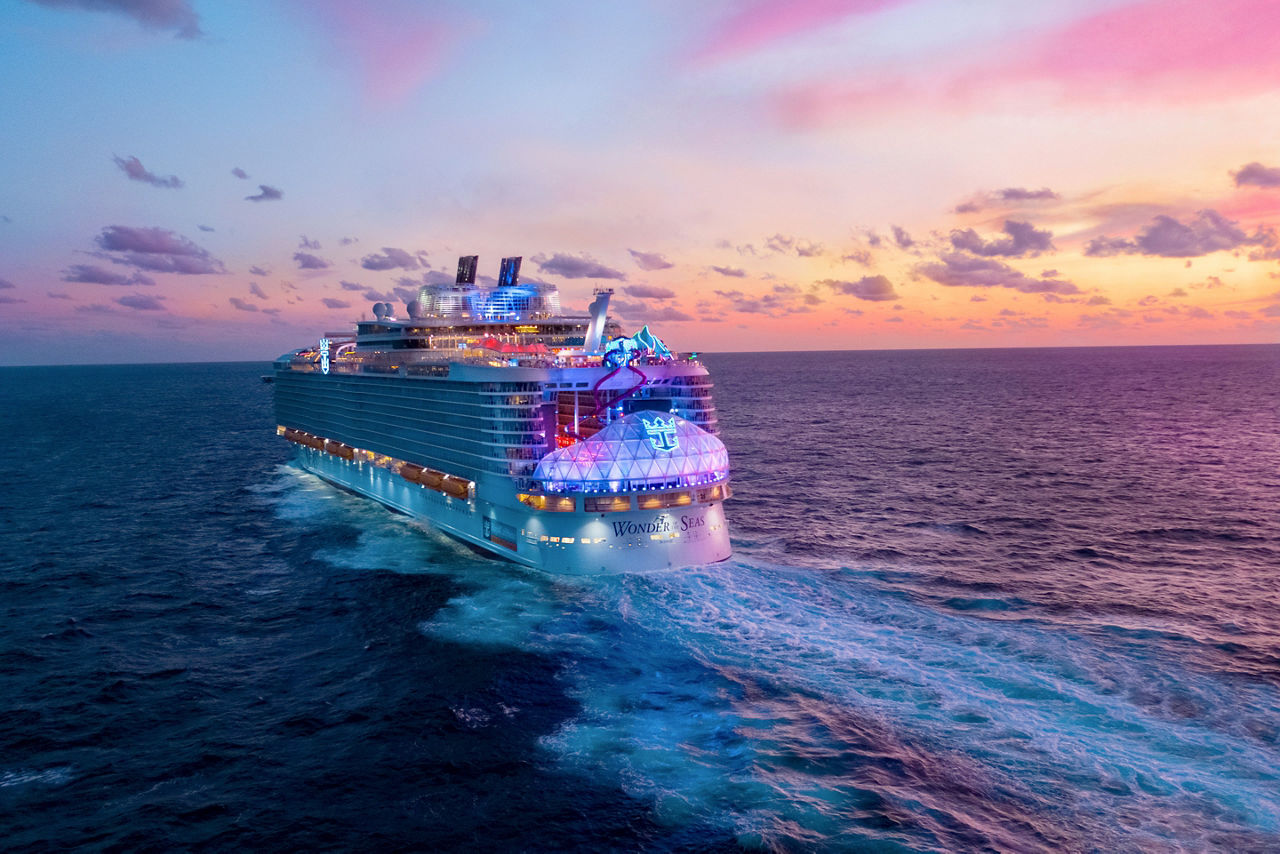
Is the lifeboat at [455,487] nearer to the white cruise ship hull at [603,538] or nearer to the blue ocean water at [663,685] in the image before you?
the white cruise ship hull at [603,538]

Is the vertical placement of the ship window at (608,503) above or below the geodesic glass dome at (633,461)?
below

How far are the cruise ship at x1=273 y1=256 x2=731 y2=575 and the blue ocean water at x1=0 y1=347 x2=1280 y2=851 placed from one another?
108 inches

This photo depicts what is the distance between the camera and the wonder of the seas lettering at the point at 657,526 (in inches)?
2014

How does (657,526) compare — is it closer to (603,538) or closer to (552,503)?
(603,538)

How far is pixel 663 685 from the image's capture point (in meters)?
37.8

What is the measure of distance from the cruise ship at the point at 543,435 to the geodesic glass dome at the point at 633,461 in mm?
90

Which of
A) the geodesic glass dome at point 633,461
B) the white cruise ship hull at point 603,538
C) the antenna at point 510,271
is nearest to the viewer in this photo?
the geodesic glass dome at point 633,461

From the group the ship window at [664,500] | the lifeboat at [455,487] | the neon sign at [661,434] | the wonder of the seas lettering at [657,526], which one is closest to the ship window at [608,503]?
the ship window at [664,500]

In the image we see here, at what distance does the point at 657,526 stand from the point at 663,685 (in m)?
15.2

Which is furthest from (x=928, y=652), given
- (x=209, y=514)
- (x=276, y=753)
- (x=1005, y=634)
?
(x=209, y=514)

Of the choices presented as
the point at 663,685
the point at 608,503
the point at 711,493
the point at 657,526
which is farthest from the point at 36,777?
the point at 711,493

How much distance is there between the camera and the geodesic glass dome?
50.5 meters

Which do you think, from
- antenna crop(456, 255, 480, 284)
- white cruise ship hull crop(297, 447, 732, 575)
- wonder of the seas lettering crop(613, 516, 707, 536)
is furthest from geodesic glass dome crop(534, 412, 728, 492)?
antenna crop(456, 255, 480, 284)

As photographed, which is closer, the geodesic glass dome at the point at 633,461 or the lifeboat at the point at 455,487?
the geodesic glass dome at the point at 633,461
